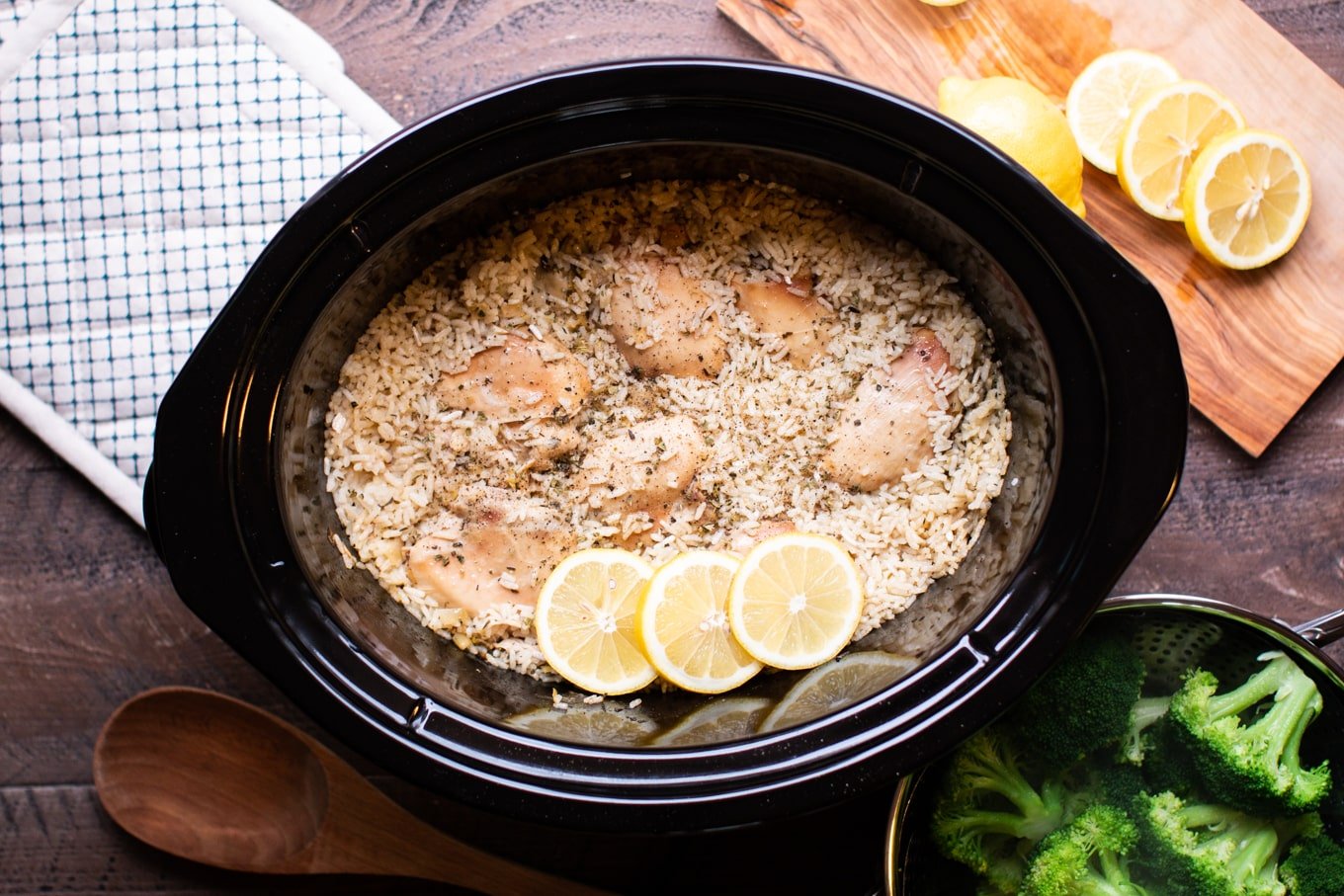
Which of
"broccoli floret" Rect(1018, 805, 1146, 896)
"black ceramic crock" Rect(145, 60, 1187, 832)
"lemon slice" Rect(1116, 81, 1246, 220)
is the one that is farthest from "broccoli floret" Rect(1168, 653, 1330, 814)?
"lemon slice" Rect(1116, 81, 1246, 220)

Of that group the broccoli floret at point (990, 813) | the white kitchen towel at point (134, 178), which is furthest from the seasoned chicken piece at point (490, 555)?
the broccoli floret at point (990, 813)

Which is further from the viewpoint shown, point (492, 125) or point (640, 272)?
point (640, 272)

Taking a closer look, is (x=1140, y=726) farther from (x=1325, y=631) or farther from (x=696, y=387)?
(x=696, y=387)

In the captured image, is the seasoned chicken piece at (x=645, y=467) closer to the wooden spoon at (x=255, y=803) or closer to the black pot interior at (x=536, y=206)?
the black pot interior at (x=536, y=206)

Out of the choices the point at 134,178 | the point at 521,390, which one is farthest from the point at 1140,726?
the point at 134,178

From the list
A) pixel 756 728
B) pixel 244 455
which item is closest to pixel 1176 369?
pixel 756 728

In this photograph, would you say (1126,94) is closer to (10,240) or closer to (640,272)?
(640,272)
